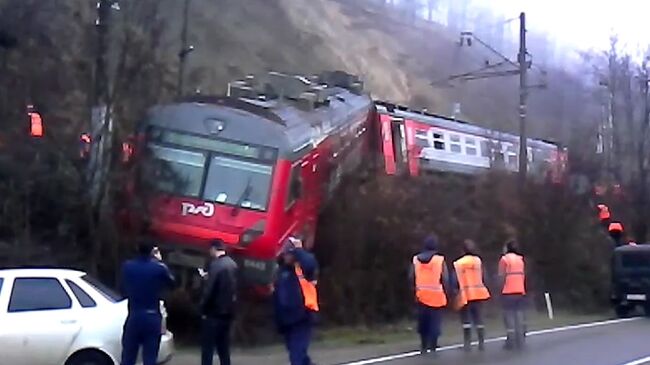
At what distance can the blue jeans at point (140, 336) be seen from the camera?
12539mm

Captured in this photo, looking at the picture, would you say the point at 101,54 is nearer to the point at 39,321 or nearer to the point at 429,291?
the point at 429,291

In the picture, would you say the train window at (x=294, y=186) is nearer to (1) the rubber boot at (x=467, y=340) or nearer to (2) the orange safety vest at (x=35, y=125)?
(1) the rubber boot at (x=467, y=340)

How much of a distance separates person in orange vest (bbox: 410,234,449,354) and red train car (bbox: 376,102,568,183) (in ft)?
28.0

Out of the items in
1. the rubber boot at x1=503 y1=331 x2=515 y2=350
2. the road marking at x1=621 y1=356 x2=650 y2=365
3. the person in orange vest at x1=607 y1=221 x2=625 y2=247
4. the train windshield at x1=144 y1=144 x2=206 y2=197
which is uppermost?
the train windshield at x1=144 y1=144 x2=206 y2=197

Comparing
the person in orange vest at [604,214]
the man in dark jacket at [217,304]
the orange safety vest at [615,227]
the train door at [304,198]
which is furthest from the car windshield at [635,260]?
the man in dark jacket at [217,304]

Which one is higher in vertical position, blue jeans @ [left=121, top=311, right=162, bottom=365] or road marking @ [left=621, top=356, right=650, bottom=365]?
blue jeans @ [left=121, top=311, right=162, bottom=365]

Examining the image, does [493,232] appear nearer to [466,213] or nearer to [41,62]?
[466,213]

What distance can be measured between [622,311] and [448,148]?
21.2ft

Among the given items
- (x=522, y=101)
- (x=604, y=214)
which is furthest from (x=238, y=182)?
(x=604, y=214)

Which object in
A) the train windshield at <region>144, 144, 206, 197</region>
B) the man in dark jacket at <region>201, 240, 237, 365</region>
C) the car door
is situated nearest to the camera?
the car door

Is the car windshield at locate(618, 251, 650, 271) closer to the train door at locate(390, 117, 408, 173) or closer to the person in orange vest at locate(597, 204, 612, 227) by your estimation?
the person in orange vest at locate(597, 204, 612, 227)

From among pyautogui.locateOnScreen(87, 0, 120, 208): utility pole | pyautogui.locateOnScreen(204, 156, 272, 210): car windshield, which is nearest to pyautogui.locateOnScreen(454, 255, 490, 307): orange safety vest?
pyautogui.locateOnScreen(204, 156, 272, 210): car windshield

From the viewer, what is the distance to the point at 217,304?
14.1 metres

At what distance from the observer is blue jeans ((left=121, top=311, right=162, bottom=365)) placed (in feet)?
41.1
